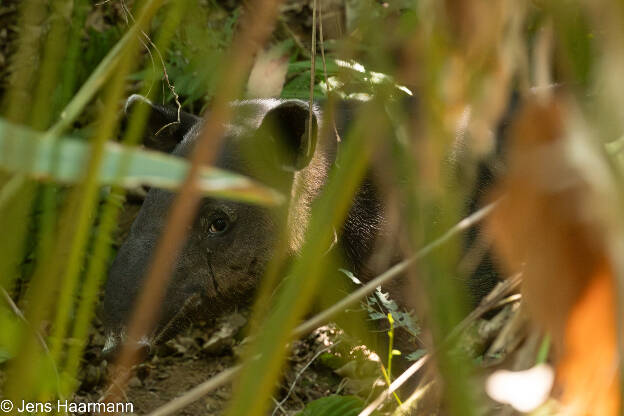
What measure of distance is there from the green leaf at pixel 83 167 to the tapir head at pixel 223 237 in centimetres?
228

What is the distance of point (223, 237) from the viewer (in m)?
3.14

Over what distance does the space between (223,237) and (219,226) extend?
4 cm

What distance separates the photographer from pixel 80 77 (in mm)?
4047

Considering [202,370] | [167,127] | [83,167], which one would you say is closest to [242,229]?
[167,127]

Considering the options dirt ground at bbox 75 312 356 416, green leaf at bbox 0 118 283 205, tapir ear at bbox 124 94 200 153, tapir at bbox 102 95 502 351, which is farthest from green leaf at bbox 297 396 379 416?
green leaf at bbox 0 118 283 205

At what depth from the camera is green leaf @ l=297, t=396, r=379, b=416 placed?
2.63 metres

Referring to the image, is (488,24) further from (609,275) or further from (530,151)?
(609,275)

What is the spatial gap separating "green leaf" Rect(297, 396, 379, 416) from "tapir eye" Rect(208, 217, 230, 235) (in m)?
0.77

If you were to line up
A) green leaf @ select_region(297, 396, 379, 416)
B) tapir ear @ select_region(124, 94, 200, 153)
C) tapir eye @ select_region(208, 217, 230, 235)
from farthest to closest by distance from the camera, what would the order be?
tapir ear @ select_region(124, 94, 200, 153) → tapir eye @ select_region(208, 217, 230, 235) → green leaf @ select_region(297, 396, 379, 416)

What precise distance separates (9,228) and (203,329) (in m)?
3.35

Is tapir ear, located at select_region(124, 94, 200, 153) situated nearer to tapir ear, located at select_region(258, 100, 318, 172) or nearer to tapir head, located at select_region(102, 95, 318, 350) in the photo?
tapir head, located at select_region(102, 95, 318, 350)

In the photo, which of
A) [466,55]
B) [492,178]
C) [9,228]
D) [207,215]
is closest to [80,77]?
[207,215]

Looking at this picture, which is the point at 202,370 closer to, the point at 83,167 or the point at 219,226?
the point at 219,226

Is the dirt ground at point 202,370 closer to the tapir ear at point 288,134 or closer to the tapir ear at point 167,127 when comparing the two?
the tapir ear at point 288,134
